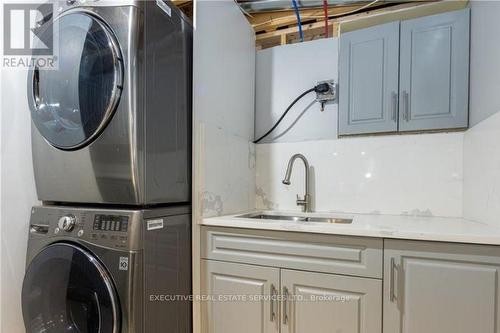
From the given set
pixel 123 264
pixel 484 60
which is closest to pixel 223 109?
pixel 123 264

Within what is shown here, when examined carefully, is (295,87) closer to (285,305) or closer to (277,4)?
(277,4)

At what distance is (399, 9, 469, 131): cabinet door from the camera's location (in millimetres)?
1454

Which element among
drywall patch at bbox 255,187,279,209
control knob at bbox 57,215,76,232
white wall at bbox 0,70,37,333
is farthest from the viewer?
drywall patch at bbox 255,187,279,209

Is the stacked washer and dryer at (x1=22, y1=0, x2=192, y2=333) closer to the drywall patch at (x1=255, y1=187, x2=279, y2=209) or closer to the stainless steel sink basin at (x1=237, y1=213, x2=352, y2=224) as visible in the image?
the stainless steel sink basin at (x1=237, y1=213, x2=352, y2=224)

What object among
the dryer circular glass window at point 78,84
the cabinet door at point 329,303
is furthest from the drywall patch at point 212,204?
the dryer circular glass window at point 78,84

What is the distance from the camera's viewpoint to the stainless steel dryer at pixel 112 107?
3.59 ft

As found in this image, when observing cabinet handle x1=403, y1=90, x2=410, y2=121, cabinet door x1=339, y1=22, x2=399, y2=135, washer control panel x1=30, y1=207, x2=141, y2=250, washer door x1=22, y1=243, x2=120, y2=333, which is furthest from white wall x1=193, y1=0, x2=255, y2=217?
cabinet handle x1=403, y1=90, x2=410, y2=121

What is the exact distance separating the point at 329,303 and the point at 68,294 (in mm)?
1141

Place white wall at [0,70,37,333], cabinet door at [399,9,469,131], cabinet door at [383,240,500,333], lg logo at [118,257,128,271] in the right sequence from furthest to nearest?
cabinet door at [399,9,469,131]
white wall at [0,70,37,333]
lg logo at [118,257,128,271]
cabinet door at [383,240,500,333]

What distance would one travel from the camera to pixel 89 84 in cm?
116

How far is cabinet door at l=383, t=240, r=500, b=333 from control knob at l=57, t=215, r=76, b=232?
1.30 m

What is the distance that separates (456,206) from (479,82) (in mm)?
677

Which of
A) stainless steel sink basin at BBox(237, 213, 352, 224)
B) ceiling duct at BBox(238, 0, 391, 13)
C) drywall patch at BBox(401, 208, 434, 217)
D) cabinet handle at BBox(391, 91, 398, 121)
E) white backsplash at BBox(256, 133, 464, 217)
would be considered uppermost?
ceiling duct at BBox(238, 0, 391, 13)

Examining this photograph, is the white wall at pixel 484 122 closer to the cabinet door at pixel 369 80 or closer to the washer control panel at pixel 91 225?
the cabinet door at pixel 369 80
